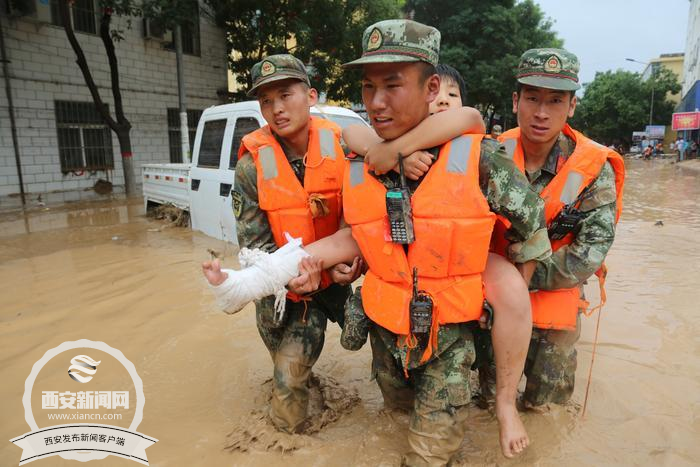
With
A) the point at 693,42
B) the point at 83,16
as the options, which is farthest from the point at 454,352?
the point at 693,42

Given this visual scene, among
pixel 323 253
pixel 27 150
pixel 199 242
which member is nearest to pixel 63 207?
pixel 27 150

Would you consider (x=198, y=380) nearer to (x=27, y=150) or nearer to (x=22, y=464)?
(x=22, y=464)

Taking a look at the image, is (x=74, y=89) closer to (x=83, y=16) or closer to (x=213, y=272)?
(x=83, y=16)

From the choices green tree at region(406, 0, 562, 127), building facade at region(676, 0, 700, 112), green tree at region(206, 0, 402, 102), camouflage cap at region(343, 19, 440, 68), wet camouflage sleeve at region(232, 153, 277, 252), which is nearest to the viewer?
camouflage cap at region(343, 19, 440, 68)

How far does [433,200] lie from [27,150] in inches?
501

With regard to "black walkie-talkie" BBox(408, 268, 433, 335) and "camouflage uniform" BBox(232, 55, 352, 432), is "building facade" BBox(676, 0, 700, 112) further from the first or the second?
"black walkie-talkie" BBox(408, 268, 433, 335)

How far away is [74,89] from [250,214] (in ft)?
39.5

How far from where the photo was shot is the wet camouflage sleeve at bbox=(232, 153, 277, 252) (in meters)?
2.54

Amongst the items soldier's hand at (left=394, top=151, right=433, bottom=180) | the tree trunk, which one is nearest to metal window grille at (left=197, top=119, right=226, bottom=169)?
soldier's hand at (left=394, top=151, right=433, bottom=180)

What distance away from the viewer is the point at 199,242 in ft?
23.5

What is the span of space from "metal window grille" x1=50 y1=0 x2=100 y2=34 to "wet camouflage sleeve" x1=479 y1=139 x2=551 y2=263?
1326 cm

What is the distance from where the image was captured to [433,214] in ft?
5.80

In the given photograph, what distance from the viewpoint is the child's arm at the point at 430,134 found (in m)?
1.78

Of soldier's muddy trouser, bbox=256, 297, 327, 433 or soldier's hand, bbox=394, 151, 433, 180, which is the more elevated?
soldier's hand, bbox=394, 151, 433, 180
